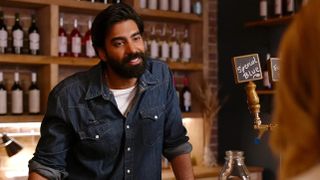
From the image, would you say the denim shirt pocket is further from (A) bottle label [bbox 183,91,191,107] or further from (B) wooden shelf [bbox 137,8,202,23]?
(A) bottle label [bbox 183,91,191,107]

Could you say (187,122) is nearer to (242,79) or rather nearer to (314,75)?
(242,79)

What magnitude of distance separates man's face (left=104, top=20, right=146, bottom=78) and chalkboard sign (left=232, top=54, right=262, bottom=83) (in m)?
0.52

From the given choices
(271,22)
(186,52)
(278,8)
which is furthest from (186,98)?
(278,8)

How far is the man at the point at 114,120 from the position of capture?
197 centimetres

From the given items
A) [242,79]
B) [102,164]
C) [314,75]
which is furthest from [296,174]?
[102,164]

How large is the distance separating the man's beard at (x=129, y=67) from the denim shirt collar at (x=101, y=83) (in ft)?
0.22

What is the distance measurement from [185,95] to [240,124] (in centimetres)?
55

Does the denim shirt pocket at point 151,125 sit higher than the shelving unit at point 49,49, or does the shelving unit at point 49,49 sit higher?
the shelving unit at point 49,49

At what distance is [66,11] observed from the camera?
3922 mm

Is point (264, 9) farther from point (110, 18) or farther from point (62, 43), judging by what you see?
point (110, 18)

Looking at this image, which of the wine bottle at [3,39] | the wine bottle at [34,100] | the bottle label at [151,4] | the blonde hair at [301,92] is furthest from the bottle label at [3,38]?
the blonde hair at [301,92]

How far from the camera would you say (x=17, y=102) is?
11.8 ft

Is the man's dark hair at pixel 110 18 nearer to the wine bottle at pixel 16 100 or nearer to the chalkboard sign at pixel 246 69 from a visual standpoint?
the chalkboard sign at pixel 246 69

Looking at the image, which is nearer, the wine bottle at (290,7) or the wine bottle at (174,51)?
the wine bottle at (290,7)
